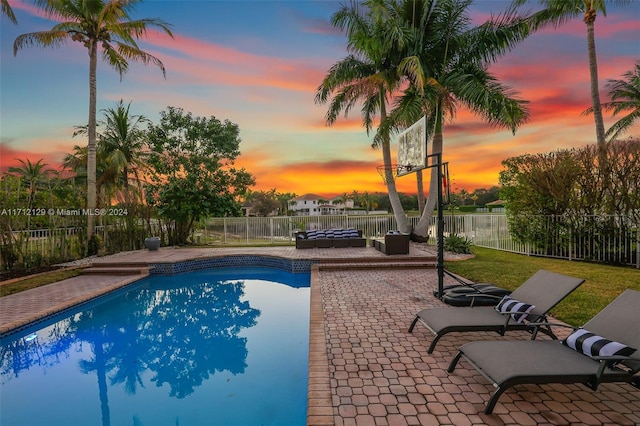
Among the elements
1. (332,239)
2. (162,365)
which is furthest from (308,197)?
(162,365)

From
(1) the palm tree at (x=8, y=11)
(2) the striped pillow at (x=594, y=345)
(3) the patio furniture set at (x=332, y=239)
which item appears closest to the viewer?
(2) the striped pillow at (x=594, y=345)

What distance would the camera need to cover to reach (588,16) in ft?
40.5

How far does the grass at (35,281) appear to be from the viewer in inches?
301

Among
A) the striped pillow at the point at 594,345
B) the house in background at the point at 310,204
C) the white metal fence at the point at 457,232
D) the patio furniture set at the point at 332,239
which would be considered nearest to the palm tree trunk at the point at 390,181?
the patio furniture set at the point at 332,239

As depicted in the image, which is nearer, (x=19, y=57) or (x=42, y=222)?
(x=42, y=222)

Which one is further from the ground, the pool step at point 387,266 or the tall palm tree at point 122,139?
the tall palm tree at point 122,139

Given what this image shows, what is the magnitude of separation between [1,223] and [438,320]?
11.5 meters

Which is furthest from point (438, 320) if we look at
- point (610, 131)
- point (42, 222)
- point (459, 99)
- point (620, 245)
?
point (610, 131)

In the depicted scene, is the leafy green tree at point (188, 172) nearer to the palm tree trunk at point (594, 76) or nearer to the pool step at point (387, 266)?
the pool step at point (387, 266)

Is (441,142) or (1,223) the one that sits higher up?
(441,142)

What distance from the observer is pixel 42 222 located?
10.2m

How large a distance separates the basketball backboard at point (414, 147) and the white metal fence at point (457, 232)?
19.9 feet

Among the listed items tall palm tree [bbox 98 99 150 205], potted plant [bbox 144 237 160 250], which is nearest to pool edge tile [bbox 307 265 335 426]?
potted plant [bbox 144 237 160 250]

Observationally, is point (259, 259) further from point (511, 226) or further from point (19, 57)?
point (19, 57)
